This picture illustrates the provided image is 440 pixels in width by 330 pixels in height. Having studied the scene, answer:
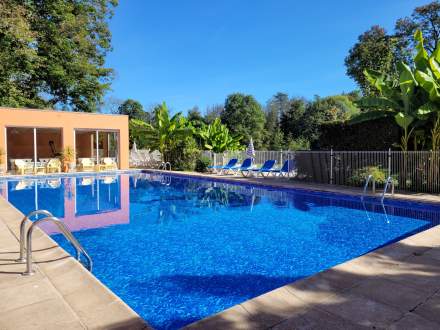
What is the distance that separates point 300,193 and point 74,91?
82.8 ft

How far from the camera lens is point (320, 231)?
725 cm

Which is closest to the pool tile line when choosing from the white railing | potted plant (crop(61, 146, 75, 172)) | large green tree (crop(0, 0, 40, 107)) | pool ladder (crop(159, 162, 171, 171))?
the white railing

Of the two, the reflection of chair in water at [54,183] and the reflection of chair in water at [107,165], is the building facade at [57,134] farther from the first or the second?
the reflection of chair in water at [54,183]

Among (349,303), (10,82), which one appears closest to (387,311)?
(349,303)

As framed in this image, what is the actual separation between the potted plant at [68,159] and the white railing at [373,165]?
45.7ft

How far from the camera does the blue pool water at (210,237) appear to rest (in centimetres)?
430

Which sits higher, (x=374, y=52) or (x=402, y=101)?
(x=374, y=52)

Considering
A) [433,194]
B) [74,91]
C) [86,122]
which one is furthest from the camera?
[74,91]

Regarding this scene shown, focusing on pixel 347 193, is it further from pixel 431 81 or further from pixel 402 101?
pixel 431 81

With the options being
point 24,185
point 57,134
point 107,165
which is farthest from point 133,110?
point 24,185

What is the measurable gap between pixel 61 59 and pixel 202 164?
16.7 metres

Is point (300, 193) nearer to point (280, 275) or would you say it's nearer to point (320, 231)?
point (320, 231)

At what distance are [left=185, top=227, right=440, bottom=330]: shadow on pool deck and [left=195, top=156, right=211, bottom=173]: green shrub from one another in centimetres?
1698

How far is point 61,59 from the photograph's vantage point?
89.0 ft
